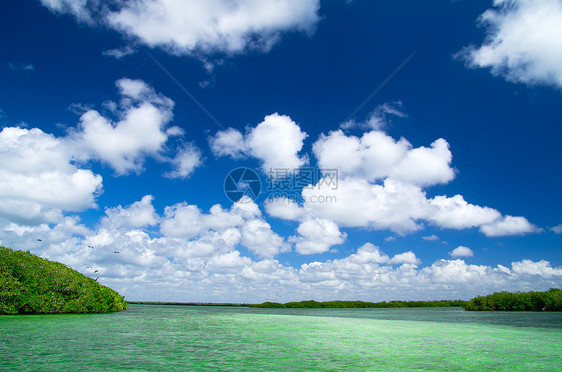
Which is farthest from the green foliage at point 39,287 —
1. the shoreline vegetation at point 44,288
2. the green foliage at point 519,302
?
the green foliage at point 519,302

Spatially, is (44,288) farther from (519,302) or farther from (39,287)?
(519,302)

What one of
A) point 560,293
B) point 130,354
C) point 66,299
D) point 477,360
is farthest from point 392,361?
point 560,293

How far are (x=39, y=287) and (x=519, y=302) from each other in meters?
152

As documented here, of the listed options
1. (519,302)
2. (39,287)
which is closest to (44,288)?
(39,287)

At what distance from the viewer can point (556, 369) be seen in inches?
628

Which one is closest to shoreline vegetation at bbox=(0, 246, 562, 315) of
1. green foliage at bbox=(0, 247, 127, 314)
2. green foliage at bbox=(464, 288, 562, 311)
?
green foliage at bbox=(0, 247, 127, 314)

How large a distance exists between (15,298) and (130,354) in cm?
4359

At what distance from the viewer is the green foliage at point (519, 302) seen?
124m

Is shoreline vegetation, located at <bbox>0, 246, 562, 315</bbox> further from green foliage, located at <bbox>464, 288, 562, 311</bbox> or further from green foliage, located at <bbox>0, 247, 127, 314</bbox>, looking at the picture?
green foliage, located at <bbox>464, 288, 562, 311</bbox>

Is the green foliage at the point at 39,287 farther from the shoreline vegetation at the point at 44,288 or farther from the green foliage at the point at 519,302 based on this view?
the green foliage at the point at 519,302

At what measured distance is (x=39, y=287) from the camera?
173 feet

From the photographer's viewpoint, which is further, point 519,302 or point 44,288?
point 519,302

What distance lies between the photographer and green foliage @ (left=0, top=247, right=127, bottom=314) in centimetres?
4759

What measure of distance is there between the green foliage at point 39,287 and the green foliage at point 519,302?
138605 millimetres
